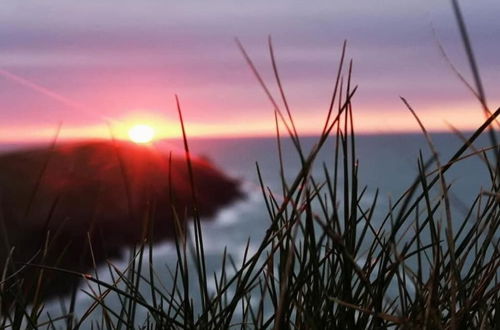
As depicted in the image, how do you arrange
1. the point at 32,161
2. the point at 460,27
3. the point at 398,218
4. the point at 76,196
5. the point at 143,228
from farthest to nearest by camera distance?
the point at 32,161 < the point at 76,196 < the point at 143,228 < the point at 398,218 < the point at 460,27

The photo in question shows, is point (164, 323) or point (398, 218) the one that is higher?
point (398, 218)

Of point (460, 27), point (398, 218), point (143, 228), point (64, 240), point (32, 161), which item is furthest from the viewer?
point (32, 161)

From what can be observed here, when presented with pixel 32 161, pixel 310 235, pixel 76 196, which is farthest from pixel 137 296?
pixel 32 161

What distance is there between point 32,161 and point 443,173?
399 inches

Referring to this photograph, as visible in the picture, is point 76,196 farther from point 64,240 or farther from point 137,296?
point 137,296

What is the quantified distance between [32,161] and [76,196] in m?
2.00

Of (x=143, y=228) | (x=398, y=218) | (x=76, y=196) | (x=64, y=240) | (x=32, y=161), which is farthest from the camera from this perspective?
(x=32, y=161)

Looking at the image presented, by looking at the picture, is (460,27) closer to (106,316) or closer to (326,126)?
(326,126)

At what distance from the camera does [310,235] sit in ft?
1.95

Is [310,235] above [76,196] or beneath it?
above

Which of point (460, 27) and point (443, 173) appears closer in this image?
point (460, 27)

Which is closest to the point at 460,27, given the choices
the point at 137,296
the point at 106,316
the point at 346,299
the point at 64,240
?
the point at 346,299

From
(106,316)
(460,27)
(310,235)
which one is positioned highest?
(460,27)

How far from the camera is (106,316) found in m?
0.75
